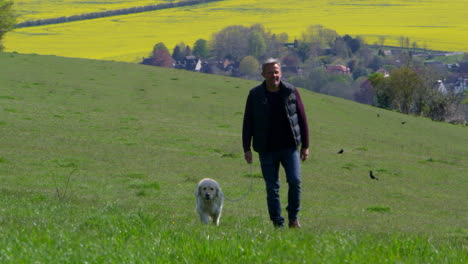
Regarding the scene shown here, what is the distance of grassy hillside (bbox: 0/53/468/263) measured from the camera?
7719mm

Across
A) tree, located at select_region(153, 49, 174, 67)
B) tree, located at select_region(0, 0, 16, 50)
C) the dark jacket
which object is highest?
the dark jacket

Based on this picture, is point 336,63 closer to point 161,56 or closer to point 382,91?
point 161,56

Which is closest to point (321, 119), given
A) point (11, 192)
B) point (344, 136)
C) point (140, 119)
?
point (344, 136)

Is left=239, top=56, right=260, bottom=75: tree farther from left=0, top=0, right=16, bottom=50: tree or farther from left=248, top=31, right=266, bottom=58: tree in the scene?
left=0, top=0, right=16, bottom=50: tree

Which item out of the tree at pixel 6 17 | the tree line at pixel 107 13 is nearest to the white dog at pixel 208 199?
the tree at pixel 6 17

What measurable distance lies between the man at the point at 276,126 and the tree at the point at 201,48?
139753 millimetres

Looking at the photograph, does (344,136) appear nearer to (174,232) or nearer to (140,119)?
(140,119)

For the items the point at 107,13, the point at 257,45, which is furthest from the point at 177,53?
the point at 257,45

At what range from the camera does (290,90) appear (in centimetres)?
1159

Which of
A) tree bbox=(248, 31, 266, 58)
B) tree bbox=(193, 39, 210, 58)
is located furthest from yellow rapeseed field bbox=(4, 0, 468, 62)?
tree bbox=(248, 31, 266, 58)

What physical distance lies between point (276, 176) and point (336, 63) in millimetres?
177466

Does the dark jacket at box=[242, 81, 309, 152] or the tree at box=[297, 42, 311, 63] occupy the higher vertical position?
the dark jacket at box=[242, 81, 309, 152]

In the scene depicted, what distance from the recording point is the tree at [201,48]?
151 m

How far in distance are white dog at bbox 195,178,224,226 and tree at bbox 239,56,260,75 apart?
140926 millimetres
